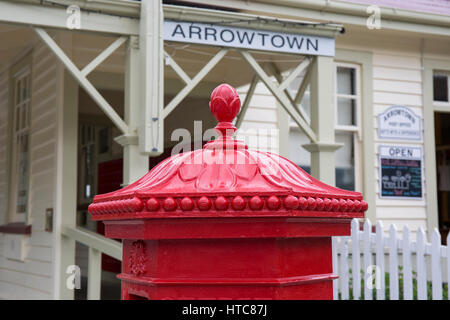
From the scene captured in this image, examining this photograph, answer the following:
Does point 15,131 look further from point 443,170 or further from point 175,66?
point 443,170

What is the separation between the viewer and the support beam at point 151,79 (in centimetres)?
530

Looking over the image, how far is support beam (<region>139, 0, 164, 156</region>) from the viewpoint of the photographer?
17.4 ft

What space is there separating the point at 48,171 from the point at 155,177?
598 centimetres

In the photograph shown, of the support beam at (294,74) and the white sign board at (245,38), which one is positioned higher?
the white sign board at (245,38)

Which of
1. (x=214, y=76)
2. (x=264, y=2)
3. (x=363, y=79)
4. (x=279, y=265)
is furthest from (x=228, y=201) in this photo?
(x=363, y=79)

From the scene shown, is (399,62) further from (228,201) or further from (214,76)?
(228,201)

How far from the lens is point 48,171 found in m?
7.56

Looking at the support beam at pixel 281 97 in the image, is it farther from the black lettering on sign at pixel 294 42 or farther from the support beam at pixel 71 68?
the support beam at pixel 71 68

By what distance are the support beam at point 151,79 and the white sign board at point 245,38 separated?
0.19 metres

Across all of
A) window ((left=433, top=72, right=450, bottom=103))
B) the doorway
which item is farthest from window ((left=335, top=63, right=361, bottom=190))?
the doorway

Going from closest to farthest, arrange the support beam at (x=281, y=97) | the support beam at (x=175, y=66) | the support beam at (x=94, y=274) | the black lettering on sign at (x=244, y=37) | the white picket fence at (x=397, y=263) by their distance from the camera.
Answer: the white picket fence at (x=397, y=263), the support beam at (x=175, y=66), the black lettering on sign at (x=244, y=37), the support beam at (x=281, y=97), the support beam at (x=94, y=274)

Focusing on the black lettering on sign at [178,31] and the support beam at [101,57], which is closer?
the support beam at [101,57]

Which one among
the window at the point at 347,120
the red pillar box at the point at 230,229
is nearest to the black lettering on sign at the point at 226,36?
the window at the point at 347,120

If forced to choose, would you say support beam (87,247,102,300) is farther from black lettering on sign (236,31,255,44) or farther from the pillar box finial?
the pillar box finial
